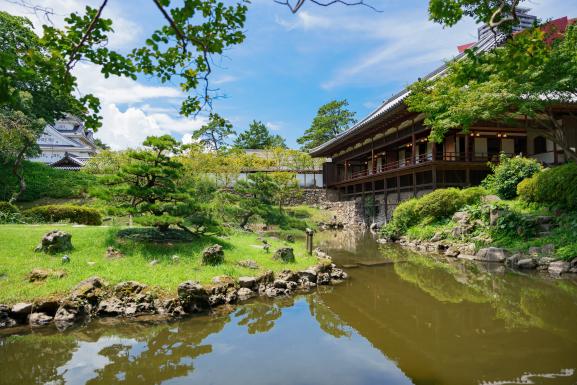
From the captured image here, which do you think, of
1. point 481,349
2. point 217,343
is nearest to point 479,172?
point 481,349

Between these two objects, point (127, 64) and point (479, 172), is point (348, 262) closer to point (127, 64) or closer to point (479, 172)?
point (127, 64)

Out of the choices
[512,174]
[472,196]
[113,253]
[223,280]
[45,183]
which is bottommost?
[223,280]

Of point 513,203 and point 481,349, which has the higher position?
point 513,203

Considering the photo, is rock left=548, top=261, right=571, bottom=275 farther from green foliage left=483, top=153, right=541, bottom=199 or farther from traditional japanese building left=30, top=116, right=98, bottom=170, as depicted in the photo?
traditional japanese building left=30, top=116, right=98, bottom=170

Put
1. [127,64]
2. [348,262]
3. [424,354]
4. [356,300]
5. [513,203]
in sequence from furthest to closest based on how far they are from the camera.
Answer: [513,203] → [348,262] → [356,300] → [424,354] → [127,64]

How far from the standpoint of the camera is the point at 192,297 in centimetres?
644

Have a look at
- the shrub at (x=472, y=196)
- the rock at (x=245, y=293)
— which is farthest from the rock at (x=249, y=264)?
the shrub at (x=472, y=196)

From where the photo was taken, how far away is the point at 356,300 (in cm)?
723

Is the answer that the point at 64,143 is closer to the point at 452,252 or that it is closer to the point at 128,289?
the point at 128,289

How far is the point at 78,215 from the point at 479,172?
792 inches

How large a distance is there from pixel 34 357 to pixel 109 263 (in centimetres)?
311

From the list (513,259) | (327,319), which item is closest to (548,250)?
(513,259)

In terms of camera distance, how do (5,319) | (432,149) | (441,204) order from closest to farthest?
1. (5,319)
2. (441,204)
3. (432,149)

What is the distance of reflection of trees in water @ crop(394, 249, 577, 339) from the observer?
5953 millimetres
